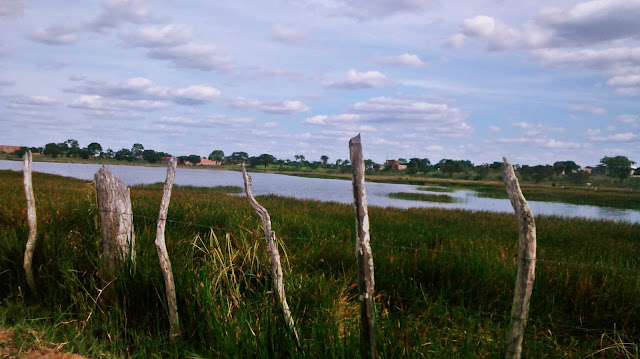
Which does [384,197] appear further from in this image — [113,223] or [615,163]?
[615,163]

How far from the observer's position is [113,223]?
5.62 m

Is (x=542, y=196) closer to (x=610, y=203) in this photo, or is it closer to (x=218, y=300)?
(x=610, y=203)

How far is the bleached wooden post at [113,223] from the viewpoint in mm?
5445

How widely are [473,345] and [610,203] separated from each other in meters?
38.3

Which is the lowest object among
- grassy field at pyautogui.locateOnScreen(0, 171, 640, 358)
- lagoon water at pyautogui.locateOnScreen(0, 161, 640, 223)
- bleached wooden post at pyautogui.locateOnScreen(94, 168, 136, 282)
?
lagoon water at pyautogui.locateOnScreen(0, 161, 640, 223)

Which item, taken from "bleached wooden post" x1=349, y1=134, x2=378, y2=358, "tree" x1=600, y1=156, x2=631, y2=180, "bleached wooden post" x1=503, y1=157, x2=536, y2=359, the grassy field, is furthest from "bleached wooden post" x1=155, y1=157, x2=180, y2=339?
"tree" x1=600, y1=156, x2=631, y2=180

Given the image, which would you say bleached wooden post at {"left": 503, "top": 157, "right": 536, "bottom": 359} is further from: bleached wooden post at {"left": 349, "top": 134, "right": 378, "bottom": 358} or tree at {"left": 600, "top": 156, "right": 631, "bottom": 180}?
→ tree at {"left": 600, "top": 156, "right": 631, "bottom": 180}

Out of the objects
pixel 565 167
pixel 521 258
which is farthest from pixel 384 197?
pixel 565 167

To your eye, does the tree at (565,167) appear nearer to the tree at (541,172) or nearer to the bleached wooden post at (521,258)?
the tree at (541,172)

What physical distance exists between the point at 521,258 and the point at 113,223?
4.57 meters

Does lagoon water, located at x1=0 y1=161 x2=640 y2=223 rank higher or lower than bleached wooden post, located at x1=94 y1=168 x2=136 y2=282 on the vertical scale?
lower

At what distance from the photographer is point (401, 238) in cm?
926

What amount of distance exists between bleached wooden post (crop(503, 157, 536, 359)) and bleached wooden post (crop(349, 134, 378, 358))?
1.00 metres

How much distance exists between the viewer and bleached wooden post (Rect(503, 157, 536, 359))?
314 cm
